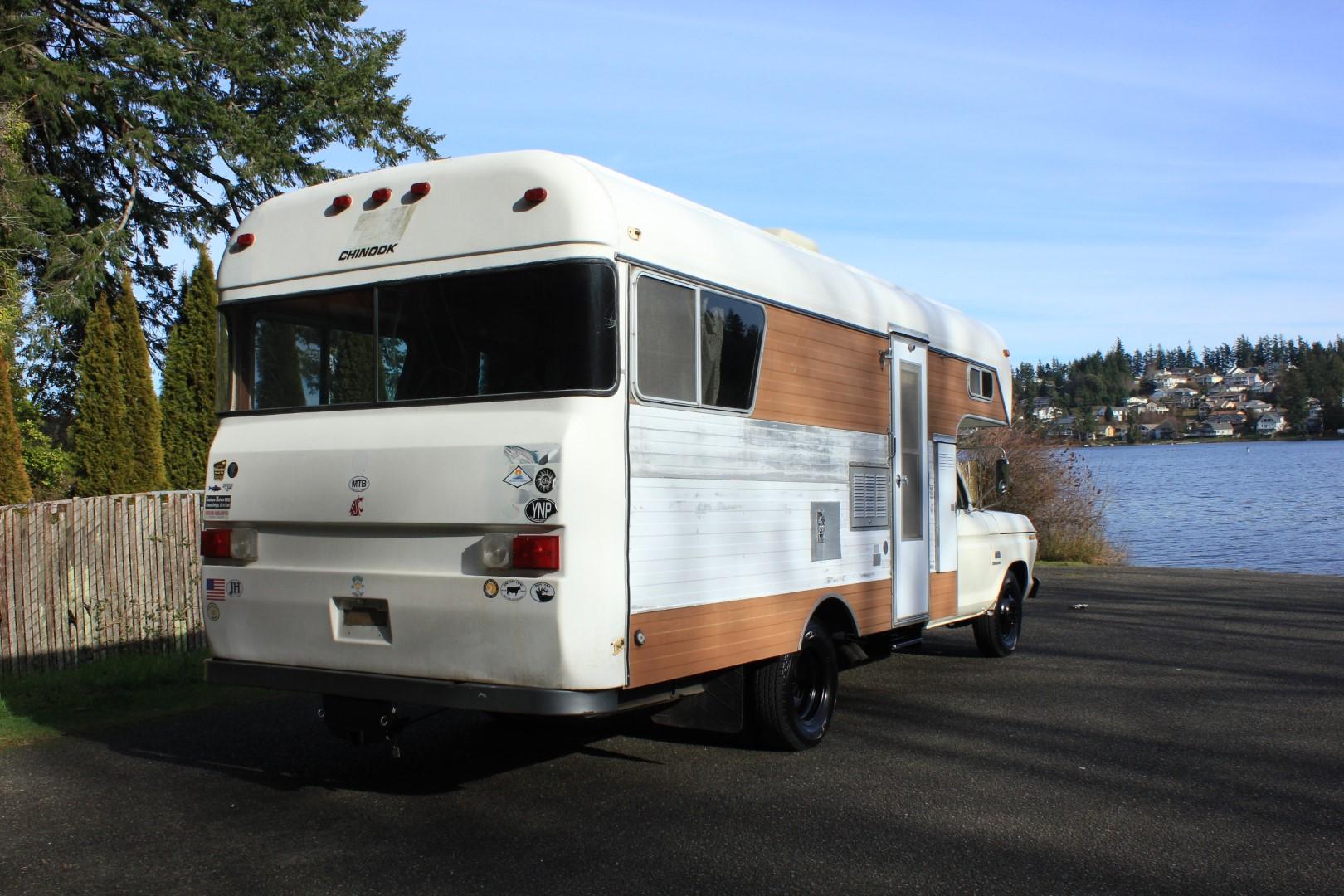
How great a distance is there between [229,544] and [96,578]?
4.56m

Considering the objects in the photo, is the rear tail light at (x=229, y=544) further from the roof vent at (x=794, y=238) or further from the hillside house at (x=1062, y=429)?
the hillside house at (x=1062, y=429)

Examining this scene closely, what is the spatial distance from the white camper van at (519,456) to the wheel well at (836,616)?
0.28ft

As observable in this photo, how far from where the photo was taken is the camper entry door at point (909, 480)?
866cm

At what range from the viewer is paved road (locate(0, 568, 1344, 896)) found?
16.9ft

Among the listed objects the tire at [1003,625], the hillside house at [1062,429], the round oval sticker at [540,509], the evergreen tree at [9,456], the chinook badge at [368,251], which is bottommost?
the tire at [1003,625]

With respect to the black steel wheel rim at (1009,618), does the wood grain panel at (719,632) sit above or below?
above

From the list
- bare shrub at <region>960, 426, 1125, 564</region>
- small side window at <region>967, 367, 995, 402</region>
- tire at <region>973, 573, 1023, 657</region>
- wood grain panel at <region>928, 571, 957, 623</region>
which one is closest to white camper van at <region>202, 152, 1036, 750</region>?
wood grain panel at <region>928, 571, 957, 623</region>

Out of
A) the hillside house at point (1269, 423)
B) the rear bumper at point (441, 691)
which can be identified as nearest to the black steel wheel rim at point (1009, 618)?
the rear bumper at point (441, 691)

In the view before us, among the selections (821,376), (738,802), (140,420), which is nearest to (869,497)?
(821,376)

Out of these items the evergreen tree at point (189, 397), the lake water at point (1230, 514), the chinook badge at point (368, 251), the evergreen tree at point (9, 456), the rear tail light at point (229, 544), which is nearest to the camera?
the chinook badge at point (368, 251)

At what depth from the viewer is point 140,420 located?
621 inches

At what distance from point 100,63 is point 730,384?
16211 mm

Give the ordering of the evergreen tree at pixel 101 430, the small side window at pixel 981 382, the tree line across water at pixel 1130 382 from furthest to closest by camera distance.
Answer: the tree line across water at pixel 1130 382, the evergreen tree at pixel 101 430, the small side window at pixel 981 382

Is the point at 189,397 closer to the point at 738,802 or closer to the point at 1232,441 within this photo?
the point at 738,802
